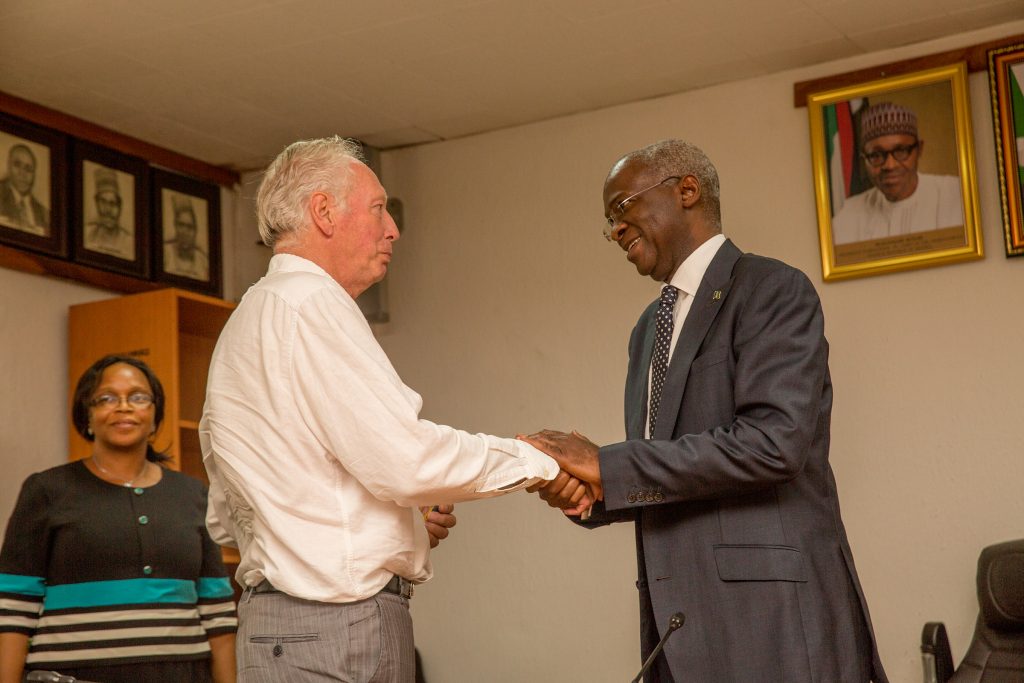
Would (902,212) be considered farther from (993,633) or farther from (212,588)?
(212,588)

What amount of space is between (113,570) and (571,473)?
4.92ft

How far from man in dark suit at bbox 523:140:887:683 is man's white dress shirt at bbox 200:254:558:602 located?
1.24 feet

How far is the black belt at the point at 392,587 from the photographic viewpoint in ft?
6.49

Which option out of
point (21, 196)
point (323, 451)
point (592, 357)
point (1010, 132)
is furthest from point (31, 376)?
point (1010, 132)

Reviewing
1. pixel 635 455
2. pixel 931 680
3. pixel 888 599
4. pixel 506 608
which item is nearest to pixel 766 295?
pixel 635 455

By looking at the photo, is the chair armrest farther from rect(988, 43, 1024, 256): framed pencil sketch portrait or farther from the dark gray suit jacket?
the dark gray suit jacket

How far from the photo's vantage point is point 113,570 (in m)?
3.24

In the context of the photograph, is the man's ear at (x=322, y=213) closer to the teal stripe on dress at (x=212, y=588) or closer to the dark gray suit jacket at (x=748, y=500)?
the dark gray suit jacket at (x=748, y=500)

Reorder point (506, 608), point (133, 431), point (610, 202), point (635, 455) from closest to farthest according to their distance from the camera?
1. point (635, 455)
2. point (610, 202)
3. point (133, 431)
4. point (506, 608)

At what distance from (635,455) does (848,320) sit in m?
2.15

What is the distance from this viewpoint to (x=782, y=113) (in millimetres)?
4363

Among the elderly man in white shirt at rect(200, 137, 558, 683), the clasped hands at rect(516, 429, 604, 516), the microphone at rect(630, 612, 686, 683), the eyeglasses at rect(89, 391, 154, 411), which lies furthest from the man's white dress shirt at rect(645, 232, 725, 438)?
the eyeglasses at rect(89, 391, 154, 411)

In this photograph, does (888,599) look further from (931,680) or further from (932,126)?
(932,126)

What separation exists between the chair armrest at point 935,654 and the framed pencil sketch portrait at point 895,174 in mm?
1178
